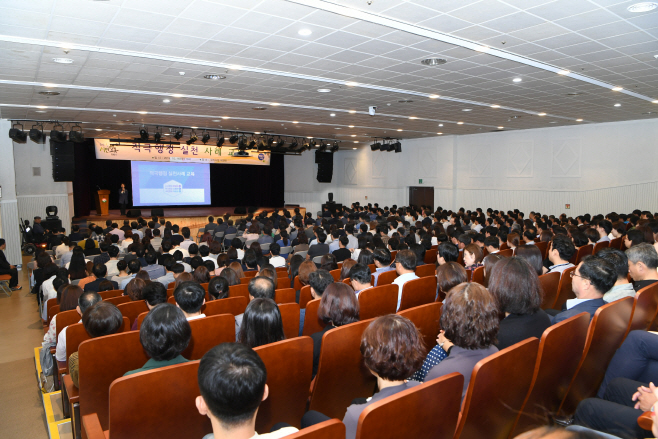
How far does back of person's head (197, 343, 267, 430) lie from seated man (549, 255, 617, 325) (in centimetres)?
225

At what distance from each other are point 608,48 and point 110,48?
691 cm

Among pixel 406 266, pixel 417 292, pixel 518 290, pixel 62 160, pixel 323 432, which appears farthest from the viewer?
pixel 62 160

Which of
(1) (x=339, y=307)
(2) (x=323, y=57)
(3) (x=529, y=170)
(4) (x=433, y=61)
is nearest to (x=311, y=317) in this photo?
(1) (x=339, y=307)

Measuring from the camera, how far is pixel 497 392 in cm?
185

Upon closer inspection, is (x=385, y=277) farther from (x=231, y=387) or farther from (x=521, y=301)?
(x=231, y=387)

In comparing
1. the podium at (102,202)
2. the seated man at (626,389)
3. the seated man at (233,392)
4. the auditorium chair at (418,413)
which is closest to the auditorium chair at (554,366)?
the seated man at (626,389)

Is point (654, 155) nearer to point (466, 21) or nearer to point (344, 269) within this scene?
point (466, 21)

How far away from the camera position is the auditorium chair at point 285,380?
6.93 feet

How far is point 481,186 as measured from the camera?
54.1 feet

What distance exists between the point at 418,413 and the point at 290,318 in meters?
2.03

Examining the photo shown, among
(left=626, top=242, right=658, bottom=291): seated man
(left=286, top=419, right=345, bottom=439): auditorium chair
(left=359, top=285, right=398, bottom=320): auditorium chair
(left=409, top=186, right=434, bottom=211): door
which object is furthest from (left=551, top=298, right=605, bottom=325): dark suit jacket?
(left=409, top=186, right=434, bottom=211): door

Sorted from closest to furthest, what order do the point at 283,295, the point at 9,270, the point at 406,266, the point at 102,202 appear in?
the point at 406,266 < the point at 283,295 < the point at 9,270 < the point at 102,202

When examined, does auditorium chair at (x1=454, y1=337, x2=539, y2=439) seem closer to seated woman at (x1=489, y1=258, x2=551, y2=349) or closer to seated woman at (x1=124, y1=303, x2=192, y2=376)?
seated woman at (x1=489, y1=258, x2=551, y2=349)

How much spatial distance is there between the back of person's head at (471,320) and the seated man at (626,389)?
0.55 m
